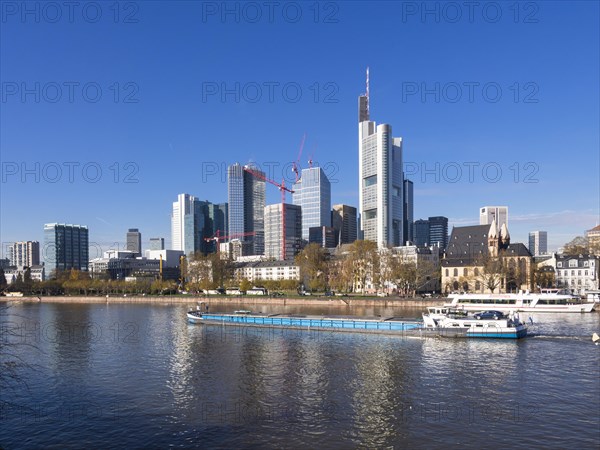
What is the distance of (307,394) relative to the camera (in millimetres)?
36156

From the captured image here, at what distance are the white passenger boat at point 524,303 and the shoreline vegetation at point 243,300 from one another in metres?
8.65

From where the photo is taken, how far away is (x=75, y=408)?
3403 cm

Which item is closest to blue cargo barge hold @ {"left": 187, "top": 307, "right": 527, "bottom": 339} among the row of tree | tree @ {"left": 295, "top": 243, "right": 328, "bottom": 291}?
the row of tree

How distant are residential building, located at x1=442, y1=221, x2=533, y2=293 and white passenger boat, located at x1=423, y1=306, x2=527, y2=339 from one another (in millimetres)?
61285

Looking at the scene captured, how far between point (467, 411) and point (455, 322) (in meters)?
36.0

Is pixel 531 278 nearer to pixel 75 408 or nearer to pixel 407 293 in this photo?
pixel 407 293

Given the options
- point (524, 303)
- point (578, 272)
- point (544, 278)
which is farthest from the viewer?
point (578, 272)

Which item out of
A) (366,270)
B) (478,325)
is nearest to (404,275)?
(366,270)

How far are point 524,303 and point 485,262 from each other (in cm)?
2906

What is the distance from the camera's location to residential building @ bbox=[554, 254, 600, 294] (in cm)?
13800

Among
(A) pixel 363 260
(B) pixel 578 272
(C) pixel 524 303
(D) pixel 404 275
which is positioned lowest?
(C) pixel 524 303

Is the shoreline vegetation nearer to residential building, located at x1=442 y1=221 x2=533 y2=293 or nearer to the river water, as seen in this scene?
residential building, located at x1=442 y1=221 x2=533 y2=293

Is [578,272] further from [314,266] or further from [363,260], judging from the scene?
[314,266]

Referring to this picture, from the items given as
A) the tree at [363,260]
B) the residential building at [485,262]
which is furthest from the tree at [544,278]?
the tree at [363,260]
